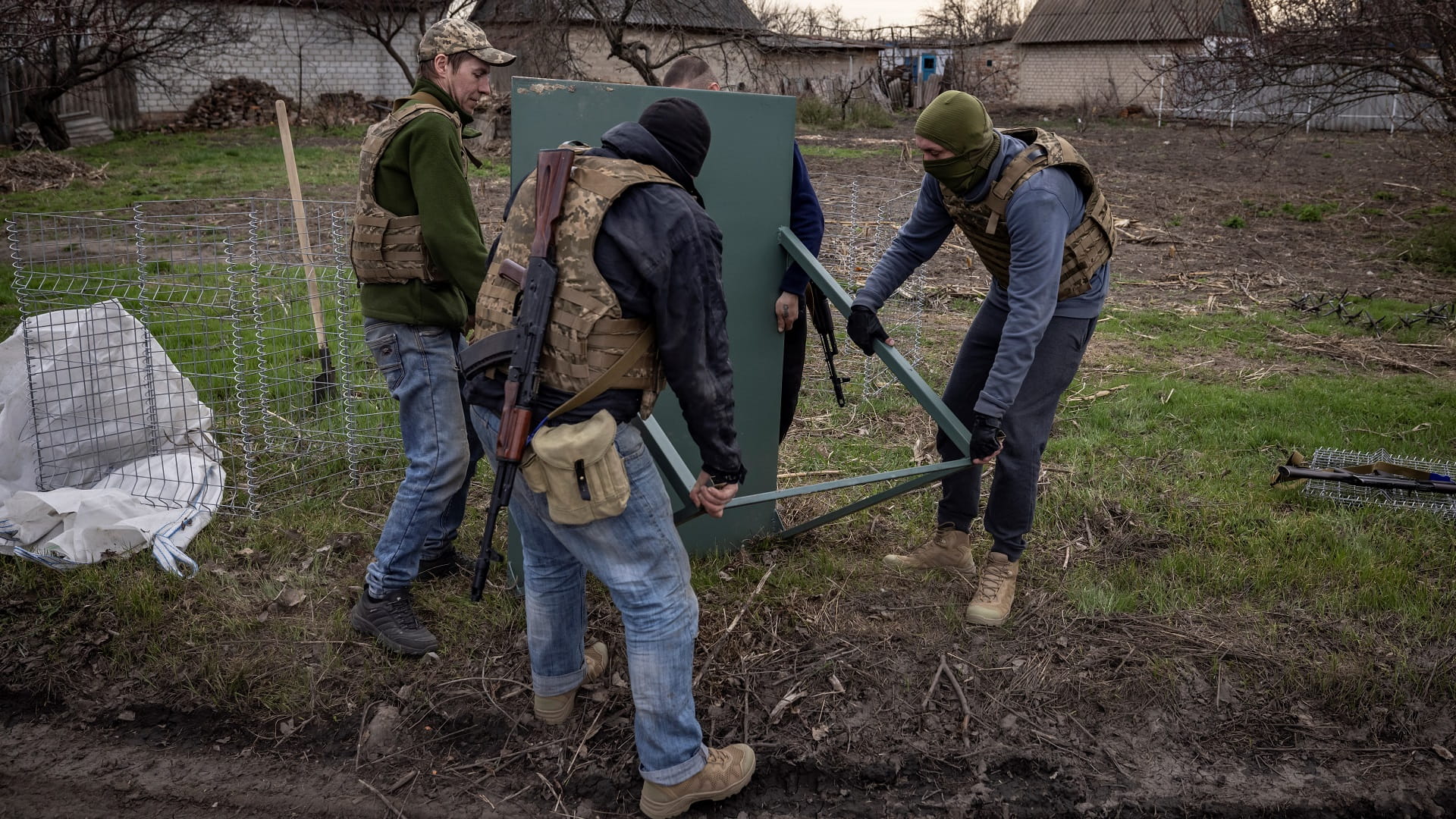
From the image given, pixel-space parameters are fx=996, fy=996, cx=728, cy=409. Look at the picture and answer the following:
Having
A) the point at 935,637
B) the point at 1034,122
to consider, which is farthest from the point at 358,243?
the point at 1034,122

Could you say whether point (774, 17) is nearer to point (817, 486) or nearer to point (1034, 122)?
point (1034, 122)

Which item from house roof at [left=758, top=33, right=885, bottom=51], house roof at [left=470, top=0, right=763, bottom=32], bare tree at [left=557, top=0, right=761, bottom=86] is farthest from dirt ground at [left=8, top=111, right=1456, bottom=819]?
house roof at [left=758, top=33, right=885, bottom=51]

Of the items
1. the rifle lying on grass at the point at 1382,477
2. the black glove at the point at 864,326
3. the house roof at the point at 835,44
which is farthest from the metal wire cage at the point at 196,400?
the house roof at the point at 835,44

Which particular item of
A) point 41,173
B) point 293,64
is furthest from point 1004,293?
point 293,64

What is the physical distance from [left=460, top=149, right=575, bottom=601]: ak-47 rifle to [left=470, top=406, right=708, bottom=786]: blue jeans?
179mm

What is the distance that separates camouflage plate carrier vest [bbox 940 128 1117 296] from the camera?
3.60 m

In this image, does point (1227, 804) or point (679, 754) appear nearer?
point (679, 754)

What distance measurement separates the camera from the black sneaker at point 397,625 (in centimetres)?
376

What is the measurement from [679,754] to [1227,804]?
70.5 inches

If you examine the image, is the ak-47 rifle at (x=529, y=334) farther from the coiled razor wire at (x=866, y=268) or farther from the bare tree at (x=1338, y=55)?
the bare tree at (x=1338, y=55)

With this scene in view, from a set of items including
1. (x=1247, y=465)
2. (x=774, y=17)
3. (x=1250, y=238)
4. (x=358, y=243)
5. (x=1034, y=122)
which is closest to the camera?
(x=358, y=243)

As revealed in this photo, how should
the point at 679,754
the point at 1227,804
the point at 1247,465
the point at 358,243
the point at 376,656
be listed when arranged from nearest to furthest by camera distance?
the point at 679,754 < the point at 1227,804 < the point at 358,243 < the point at 376,656 < the point at 1247,465

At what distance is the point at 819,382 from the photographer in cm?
705

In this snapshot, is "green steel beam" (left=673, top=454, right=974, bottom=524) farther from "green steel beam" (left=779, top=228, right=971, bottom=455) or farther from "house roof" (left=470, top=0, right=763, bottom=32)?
"house roof" (left=470, top=0, right=763, bottom=32)
